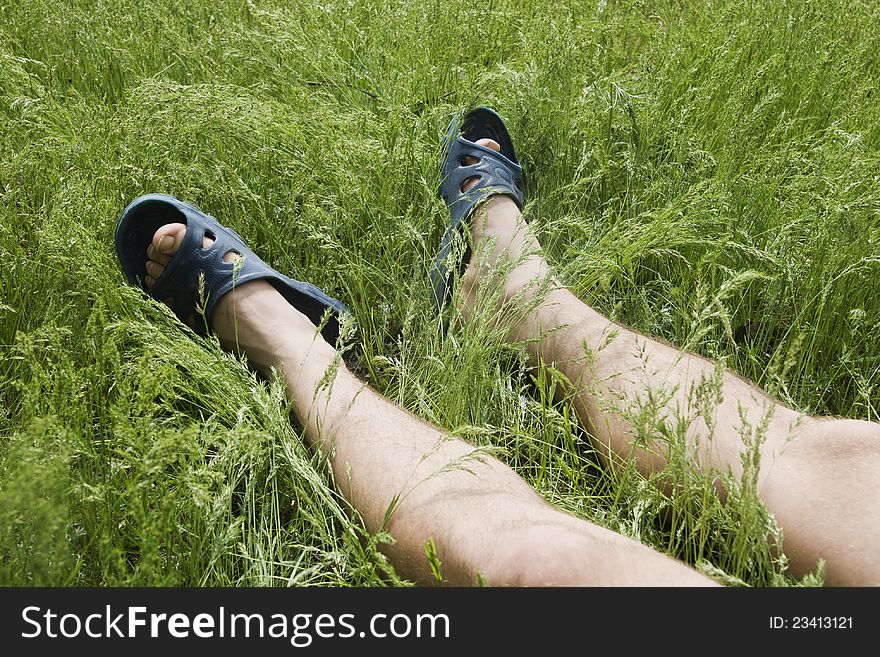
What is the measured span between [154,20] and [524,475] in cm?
182

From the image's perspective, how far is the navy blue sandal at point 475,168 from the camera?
184 cm

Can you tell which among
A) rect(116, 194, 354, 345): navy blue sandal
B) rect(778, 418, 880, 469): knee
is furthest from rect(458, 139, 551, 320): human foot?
rect(778, 418, 880, 469): knee

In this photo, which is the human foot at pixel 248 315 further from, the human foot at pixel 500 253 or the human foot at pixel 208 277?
the human foot at pixel 500 253

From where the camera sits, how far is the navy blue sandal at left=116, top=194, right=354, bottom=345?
1623mm

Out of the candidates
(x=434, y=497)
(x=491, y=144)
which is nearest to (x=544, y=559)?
(x=434, y=497)

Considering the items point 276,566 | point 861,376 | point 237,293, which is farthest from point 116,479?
point 861,376

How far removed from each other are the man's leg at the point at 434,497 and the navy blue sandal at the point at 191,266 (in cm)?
11

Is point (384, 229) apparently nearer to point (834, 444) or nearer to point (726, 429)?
point (726, 429)

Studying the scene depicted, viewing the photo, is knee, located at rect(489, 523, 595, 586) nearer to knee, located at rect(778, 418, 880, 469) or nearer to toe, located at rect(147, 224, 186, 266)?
knee, located at rect(778, 418, 880, 469)

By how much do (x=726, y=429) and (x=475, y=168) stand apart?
3.07 ft

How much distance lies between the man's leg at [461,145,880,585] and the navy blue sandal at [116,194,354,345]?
1.33 feet

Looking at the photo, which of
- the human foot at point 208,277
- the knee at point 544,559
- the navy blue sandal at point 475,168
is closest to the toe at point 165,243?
the human foot at point 208,277

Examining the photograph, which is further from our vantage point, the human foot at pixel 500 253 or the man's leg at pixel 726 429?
the human foot at pixel 500 253

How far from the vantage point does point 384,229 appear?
5.81 feet
